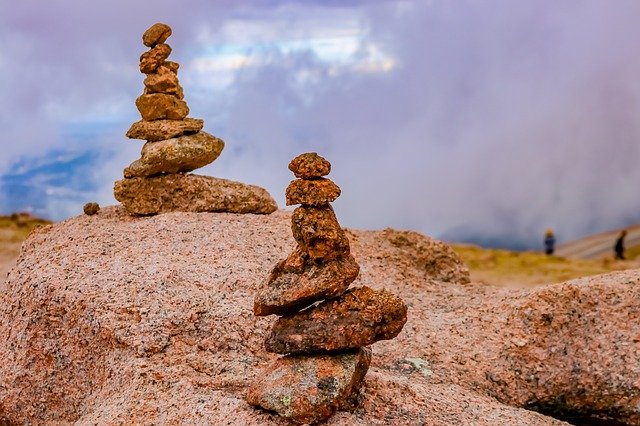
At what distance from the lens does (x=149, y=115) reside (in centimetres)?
2397

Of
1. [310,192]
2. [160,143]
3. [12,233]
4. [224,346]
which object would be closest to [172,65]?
[160,143]

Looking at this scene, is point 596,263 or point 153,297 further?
point 596,263

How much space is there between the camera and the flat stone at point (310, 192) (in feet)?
46.2

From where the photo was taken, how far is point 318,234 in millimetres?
14070

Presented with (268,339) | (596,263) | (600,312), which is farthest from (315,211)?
(596,263)

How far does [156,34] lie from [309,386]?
14026mm

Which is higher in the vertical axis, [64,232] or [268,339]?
[64,232]

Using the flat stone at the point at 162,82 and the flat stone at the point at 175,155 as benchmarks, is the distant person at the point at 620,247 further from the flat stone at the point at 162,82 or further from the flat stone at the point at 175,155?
the flat stone at the point at 162,82

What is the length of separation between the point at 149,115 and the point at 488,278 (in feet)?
78.5

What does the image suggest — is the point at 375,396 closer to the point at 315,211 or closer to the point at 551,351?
the point at 315,211

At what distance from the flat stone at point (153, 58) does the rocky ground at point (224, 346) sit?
543 centimetres

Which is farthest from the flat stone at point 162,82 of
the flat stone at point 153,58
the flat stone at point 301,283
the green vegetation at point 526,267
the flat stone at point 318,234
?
the green vegetation at point 526,267

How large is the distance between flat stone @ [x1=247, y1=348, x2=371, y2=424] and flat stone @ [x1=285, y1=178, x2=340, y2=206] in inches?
111

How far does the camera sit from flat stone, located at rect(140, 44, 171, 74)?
2388 cm
